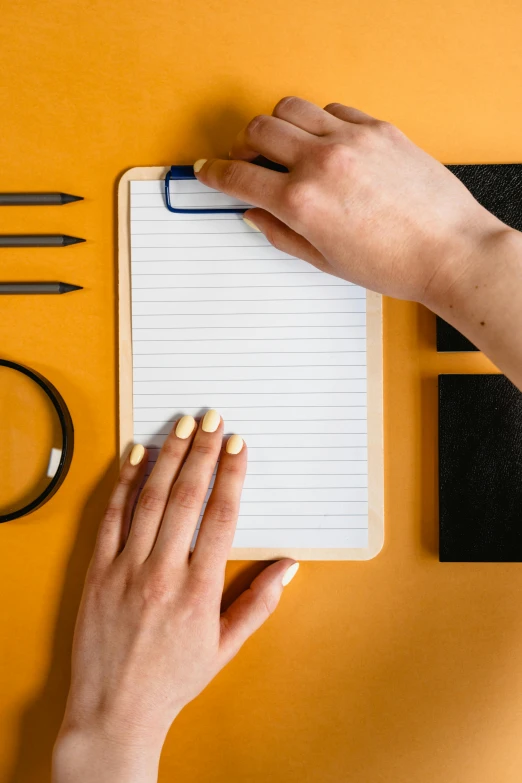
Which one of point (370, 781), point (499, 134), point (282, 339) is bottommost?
point (370, 781)

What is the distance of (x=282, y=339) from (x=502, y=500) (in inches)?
12.8

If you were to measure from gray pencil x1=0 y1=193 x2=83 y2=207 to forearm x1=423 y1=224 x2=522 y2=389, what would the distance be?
453 mm

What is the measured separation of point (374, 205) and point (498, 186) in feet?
0.70

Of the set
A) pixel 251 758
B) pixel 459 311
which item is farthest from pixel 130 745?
pixel 459 311

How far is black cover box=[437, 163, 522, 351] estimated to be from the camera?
70 cm

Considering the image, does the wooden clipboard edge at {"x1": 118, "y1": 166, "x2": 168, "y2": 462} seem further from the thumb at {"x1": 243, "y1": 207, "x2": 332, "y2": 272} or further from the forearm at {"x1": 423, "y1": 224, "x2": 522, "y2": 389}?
the forearm at {"x1": 423, "y1": 224, "x2": 522, "y2": 389}

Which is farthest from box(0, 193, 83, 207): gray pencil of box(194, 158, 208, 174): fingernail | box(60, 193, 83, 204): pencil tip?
box(194, 158, 208, 174): fingernail

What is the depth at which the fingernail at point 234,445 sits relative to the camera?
27.7 inches

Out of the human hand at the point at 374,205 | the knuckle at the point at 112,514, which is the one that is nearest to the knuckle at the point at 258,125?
the human hand at the point at 374,205

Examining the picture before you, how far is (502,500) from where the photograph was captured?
2.32ft

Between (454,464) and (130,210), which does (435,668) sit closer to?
(454,464)

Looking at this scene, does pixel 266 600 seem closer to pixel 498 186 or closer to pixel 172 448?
pixel 172 448

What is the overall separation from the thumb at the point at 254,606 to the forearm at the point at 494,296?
0.35m

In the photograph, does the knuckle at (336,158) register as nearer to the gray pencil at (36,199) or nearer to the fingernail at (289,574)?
the gray pencil at (36,199)
